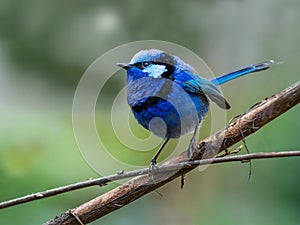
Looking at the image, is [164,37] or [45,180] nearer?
[45,180]

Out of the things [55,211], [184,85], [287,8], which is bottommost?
[55,211]

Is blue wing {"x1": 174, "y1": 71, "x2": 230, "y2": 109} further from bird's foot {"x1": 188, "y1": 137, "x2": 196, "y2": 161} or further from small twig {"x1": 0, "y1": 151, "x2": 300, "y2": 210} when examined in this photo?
small twig {"x1": 0, "y1": 151, "x2": 300, "y2": 210}

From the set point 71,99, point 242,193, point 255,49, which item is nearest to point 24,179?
point 71,99

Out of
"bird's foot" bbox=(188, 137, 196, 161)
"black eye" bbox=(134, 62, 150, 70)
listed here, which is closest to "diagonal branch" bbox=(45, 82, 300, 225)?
"bird's foot" bbox=(188, 137, 196, 161)

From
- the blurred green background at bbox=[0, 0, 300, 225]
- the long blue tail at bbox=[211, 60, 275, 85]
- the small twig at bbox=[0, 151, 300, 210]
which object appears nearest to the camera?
the small twig at bbox=[0, 151, 300, 210]

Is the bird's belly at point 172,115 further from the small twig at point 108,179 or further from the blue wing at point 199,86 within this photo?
the small twig at point 108,179

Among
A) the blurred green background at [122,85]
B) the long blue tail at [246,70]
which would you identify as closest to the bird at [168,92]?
the long blue tail at [246,70]

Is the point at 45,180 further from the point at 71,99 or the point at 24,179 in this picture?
the point at 71,99
